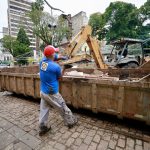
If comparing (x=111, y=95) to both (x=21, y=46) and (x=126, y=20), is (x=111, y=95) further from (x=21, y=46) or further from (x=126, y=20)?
(x=21, y=46)

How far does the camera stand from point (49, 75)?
10.7ft

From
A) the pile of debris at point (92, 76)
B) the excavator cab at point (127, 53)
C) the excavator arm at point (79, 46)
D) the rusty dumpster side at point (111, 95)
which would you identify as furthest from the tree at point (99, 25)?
the rusty dumpster side at point (111, 95)

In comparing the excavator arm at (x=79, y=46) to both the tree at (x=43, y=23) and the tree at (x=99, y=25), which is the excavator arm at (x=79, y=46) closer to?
the tree at (x=43, y=23)

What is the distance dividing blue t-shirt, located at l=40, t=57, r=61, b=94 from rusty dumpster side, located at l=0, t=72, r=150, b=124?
0.91 m

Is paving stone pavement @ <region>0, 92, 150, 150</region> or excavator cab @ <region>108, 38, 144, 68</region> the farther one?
excavator cab @ <region>108, 38, 144, 68</region>

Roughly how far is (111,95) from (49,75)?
5.52 feet

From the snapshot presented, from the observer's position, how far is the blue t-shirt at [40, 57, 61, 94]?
10.6 ft

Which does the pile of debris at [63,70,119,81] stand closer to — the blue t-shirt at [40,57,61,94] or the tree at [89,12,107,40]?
the blue t-shirt at [40,57,61,94]

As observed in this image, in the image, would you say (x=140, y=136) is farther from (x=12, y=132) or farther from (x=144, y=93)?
(x=12, y=132)

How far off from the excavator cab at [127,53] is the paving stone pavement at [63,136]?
4219 millimetres

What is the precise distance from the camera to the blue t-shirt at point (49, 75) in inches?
127

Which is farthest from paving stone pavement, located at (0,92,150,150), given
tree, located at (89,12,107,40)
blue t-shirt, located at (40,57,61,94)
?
tree, located at (89,12,107,40)

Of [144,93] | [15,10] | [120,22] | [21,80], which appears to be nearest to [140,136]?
[144,93]

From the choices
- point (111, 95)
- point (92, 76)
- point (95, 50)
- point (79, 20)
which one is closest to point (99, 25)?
point (79, 20)
